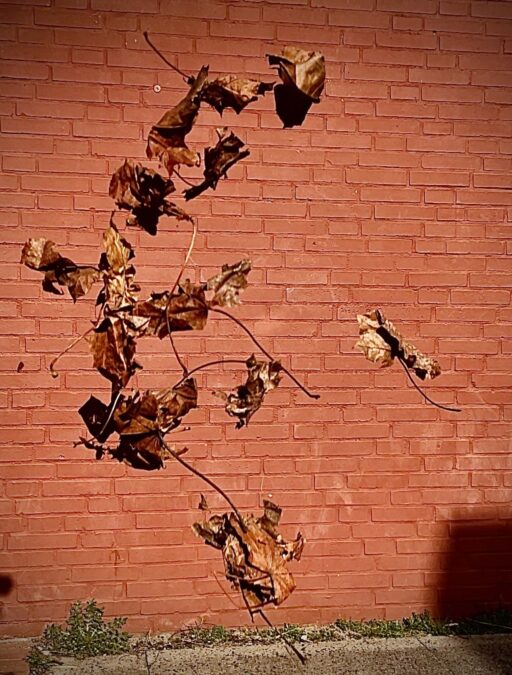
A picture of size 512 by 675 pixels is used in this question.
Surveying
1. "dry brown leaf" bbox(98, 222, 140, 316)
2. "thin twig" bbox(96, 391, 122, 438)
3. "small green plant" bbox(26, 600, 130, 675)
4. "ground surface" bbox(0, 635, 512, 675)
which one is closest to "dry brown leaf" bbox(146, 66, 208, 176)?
"dry brown leaf" bbox(98, 222, 140, 316)

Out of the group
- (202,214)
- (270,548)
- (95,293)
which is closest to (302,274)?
(202,214)

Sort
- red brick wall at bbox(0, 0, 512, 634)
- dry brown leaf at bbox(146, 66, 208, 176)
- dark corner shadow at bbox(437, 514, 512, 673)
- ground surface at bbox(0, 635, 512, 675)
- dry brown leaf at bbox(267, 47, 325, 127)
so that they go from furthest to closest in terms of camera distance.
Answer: dark corner shadow at bbox(437, 514, 512, 673) → red brick wall at bbox(0, 0, 512, 634) → ground surface at bbox(0, 635, 512, 675) → dry brown leaf at bbox(146, 66, 208, 176) → dry brown leaf at bbox(267, 47, 325, 127)

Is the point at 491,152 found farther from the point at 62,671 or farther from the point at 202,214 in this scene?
the point at 62,671

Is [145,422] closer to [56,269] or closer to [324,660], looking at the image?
[56,269]

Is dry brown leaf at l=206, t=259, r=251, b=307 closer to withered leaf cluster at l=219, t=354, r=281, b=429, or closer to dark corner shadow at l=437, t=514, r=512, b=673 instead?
withered leaf cluster at l=219, t=354, r=281, b=429

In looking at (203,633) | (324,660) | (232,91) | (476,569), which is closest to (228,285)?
(232,91)

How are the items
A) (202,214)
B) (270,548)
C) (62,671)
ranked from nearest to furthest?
(270,548) < (62,671) < (202,214)
